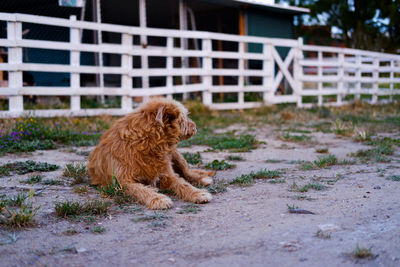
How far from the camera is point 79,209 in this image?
10.6 ft

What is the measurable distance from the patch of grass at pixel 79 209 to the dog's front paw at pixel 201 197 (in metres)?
0.84

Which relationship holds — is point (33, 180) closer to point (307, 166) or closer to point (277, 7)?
point (307, 166)

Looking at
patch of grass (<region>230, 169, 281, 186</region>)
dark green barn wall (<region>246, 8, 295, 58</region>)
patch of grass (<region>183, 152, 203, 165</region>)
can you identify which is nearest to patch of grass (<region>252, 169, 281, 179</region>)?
patch of grass (<region>230, 169, 281, 186</region>)

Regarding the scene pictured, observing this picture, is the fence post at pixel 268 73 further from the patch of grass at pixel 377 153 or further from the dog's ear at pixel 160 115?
the dog's ear at pixel 160 115

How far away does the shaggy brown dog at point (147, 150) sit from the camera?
150 inches

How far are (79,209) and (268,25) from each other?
15034 millimetres

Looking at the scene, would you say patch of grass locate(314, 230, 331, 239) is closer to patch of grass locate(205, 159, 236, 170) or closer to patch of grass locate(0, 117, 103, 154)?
patch of grass locate(205, 159, 236, 170)

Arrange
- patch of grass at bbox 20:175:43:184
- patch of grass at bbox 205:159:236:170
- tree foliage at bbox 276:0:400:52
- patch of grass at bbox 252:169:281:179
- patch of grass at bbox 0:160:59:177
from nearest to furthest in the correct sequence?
patch of grass at bbox 20:175:43:184
patch of grass at bbox 252:169:281:179
patch of grass at bbox 0:160:59:177
patch of grass at bbox 205:159:236:170
tree foliage at bbox 276:0:400:52

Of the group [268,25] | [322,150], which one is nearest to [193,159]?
[322,150]

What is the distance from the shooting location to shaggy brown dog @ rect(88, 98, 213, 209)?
3.81 m

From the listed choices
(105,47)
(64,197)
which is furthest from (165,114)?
(105,47)

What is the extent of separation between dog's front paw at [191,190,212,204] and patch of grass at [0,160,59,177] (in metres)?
2.27

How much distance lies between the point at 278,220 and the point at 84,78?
40.1ft

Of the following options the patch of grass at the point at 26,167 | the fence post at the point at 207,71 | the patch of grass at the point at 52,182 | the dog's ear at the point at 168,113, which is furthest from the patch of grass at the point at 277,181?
the fence post at the point at 207,71
